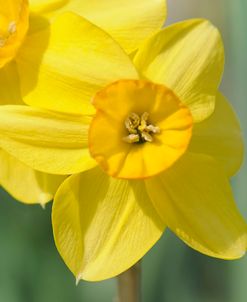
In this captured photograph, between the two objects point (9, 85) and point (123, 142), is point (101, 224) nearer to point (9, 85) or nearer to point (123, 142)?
point (123, 142)

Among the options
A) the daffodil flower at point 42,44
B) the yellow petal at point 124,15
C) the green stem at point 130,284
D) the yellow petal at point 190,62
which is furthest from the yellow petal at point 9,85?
the green stem at point 130,284

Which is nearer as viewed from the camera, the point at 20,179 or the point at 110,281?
the point at 20,179

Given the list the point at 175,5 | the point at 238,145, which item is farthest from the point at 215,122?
the point at 175,5

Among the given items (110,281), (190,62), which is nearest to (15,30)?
(190,62)

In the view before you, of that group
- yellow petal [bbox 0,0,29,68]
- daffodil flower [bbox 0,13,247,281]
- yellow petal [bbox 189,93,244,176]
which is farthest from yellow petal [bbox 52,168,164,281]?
yellow petal [bbox 0,0,29,68]

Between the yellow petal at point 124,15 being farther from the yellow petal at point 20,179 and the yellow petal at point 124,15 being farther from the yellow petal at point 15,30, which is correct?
the yellow petal at point 20,179

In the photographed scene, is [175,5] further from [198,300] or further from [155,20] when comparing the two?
[155,20]
